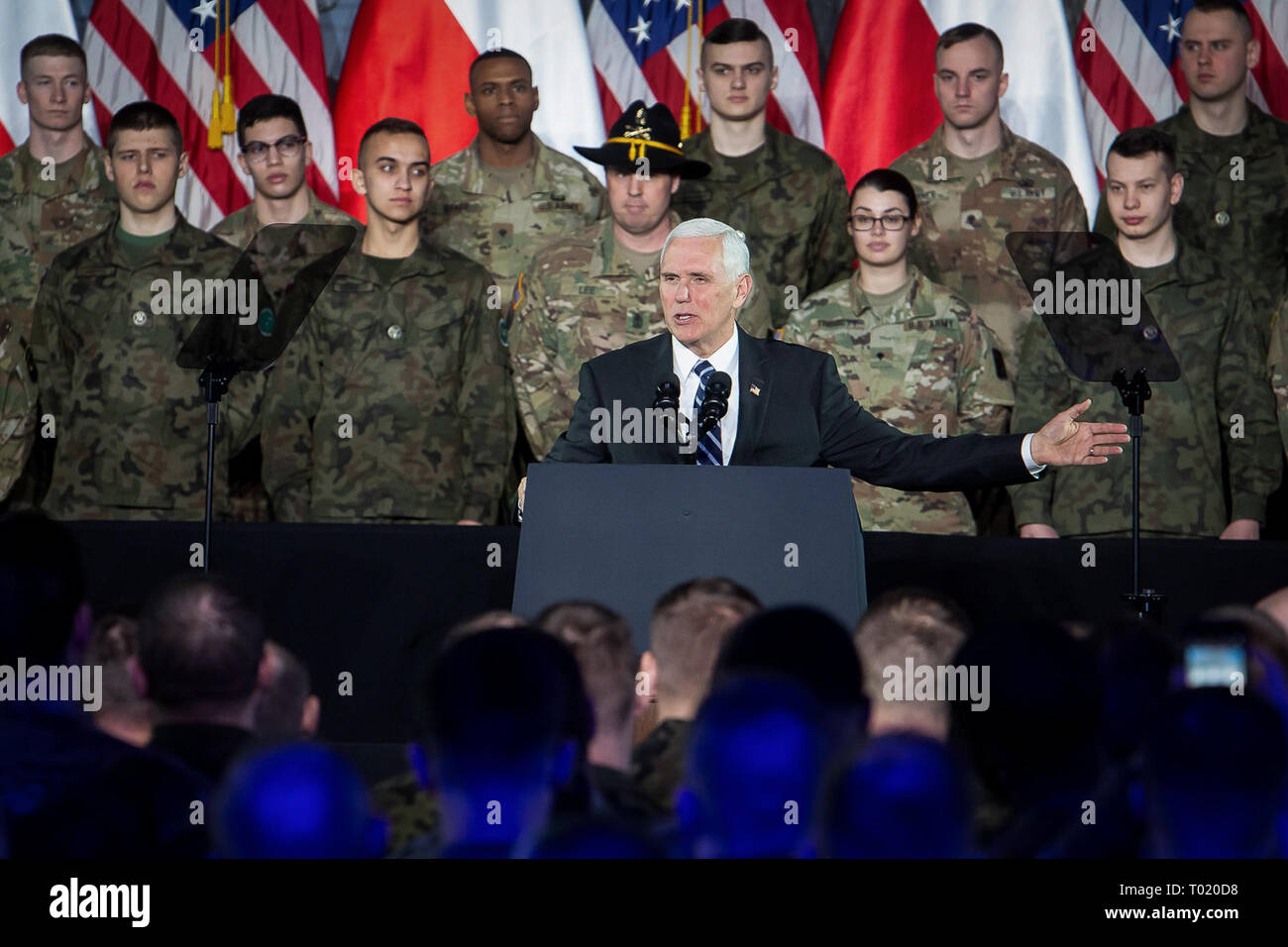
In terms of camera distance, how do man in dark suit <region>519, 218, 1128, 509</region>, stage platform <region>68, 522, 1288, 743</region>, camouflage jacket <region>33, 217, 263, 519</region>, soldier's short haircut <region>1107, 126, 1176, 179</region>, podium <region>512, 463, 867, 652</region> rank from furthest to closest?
camouflage jacket <region>33, 217, 263, 519</region> → soldier's short haircut <region>1107, 126, 1176, 179</region> → stage platform <region>68, 522, 1288, 743</region> → man in dark suit <region>519, 218, 1128, 509</region> → podium <region>512, 463, 867, 652</region>

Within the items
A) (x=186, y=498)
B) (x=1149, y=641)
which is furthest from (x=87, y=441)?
(x=1149, y=641)

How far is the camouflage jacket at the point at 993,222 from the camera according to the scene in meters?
5.34

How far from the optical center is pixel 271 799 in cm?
165

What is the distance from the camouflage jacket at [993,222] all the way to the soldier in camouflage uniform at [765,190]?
306 millimetres

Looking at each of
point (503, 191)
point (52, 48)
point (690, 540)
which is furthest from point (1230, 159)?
point (52, 48)

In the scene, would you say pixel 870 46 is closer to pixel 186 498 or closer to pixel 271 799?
pixel 186 498

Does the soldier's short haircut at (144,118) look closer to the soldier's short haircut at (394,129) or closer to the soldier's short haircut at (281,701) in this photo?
the soldier's short haircut at (394,129)

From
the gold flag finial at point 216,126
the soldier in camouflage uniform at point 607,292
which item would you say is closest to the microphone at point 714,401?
the soldier in camouflage uniform at point 607,292

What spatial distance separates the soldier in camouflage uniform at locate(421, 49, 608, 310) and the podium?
2787 millimetres

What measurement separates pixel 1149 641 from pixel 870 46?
14.5 ft

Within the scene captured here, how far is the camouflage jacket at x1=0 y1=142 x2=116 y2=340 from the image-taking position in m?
5.64

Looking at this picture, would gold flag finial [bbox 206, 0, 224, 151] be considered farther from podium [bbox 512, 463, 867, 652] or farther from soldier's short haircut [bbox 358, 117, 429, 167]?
podium [bbox 512, 463, 867, 652]

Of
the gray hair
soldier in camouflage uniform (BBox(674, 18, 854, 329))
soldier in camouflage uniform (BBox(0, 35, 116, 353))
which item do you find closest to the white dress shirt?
the gray hair
